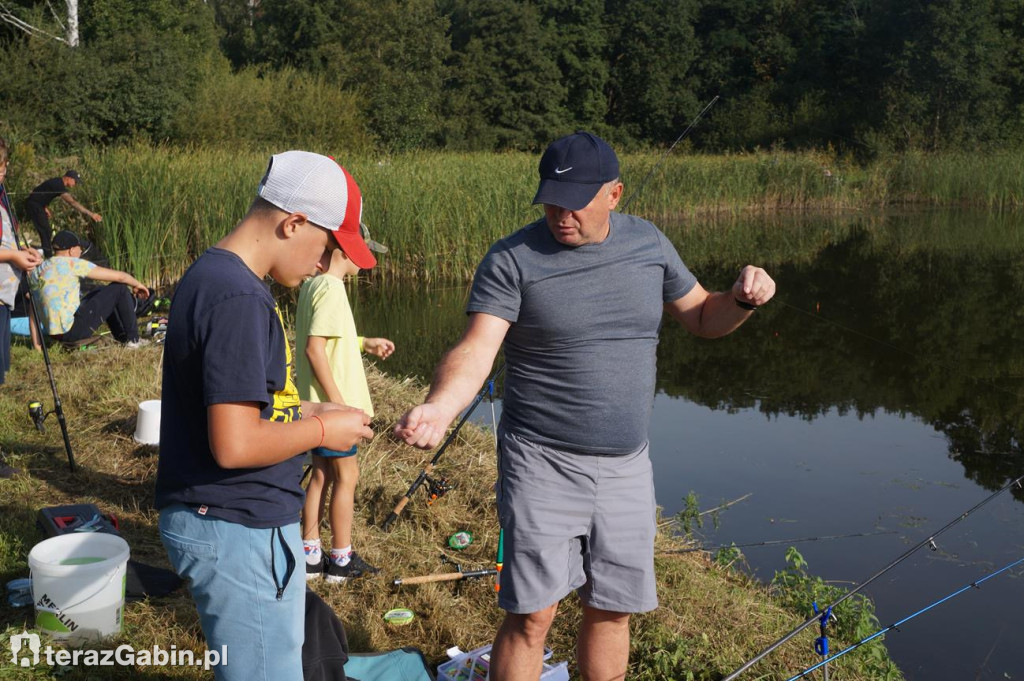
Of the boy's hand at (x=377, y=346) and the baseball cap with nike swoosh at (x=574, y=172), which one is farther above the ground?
the baseball cap with nike swoosh at (x=574, y=172)

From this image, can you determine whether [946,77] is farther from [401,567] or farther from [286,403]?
[286,403]

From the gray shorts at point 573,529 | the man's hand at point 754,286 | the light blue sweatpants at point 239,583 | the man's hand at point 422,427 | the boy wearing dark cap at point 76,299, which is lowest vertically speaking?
the boy wearing dark cap at point 76,299

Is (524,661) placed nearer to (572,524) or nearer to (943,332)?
(572,524)

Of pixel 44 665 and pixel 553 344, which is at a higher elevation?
pixel 553 344

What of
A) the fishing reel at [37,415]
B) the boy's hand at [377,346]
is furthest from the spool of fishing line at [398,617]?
the fishing reel at [37,415]

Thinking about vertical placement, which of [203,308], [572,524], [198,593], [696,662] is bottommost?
[696,662]

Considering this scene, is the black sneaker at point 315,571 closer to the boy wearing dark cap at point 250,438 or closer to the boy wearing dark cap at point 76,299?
the boy wearing dark cap at point 250,438

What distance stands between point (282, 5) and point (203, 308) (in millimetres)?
33996

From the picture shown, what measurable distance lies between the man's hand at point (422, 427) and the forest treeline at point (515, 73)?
18018mm

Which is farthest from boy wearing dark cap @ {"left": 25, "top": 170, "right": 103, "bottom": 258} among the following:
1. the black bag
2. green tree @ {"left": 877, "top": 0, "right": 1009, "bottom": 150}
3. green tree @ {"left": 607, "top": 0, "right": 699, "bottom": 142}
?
green tree @ {"left": 607, "top": 0, "right": 699, "bottom": 142}

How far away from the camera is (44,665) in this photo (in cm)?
293

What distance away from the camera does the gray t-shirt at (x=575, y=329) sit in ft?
8.43

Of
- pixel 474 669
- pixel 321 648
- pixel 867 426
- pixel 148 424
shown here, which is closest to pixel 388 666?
pixel 474 669

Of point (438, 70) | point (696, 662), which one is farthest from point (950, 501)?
point (438, 70)
